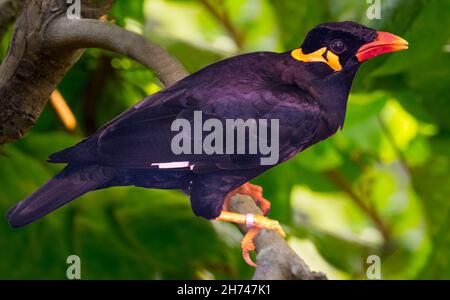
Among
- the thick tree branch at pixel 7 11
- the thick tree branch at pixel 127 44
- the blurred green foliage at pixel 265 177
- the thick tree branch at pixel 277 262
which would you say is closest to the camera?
the thick tree branch at pixel 277 262

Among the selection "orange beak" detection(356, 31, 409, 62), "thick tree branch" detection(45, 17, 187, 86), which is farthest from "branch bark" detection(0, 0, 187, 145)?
"orange beak" detection(356, 31, 409, 62)

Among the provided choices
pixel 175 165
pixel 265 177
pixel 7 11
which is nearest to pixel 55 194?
pixel 175 165

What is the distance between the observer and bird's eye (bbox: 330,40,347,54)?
2.62 feet

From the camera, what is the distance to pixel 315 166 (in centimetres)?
159

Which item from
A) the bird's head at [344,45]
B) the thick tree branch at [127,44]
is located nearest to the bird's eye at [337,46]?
the bird's head at [344,45]

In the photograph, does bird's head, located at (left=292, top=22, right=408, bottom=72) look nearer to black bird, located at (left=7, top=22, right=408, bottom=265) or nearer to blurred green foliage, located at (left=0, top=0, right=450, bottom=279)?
black bird, located at (left=7, top=22, right=408, bottom=265)

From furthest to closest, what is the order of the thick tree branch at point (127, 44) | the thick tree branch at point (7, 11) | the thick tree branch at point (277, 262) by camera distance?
the thick tree branch at point (7, 11) → the thick tree branch at point (127, 44) → the thick tree branch at point (277, 262)

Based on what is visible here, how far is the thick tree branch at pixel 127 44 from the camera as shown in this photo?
85 centimetres

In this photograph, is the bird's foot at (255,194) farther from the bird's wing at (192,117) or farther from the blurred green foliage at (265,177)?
the blurred green foliage at (265,177)

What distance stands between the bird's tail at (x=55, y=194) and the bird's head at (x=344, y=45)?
22cm

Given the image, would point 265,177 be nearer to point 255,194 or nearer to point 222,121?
point 255,194

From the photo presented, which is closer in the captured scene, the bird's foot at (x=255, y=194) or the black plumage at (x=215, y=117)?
the black plumage at (x=215, y=117)

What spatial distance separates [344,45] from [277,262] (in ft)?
0.68
